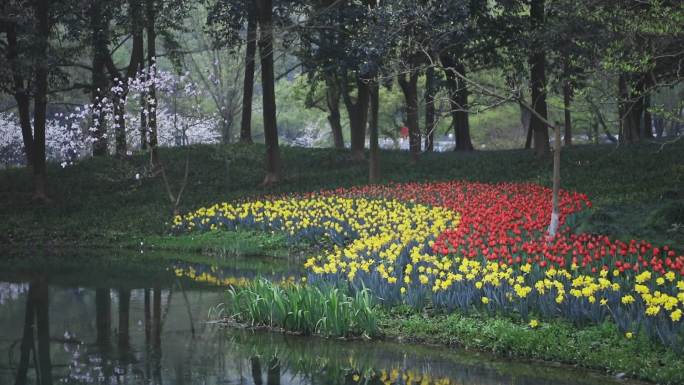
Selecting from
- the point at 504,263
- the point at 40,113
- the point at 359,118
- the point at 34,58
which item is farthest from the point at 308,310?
the point at 359,118

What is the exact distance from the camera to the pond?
977 centimetres

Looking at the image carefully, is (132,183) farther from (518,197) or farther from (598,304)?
(598,304)

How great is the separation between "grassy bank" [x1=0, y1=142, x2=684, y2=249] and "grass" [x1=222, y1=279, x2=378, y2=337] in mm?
6826

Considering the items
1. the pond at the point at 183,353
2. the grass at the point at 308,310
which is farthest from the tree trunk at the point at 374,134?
the grass at the point at 308,310

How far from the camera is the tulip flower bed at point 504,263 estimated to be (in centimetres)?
1073

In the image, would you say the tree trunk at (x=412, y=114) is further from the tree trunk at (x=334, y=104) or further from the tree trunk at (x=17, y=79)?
the tree trunk at (x=17, y=79)

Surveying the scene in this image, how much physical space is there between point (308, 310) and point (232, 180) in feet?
62.1

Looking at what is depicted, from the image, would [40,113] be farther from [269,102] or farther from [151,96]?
[269,102]

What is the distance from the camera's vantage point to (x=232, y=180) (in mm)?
30328

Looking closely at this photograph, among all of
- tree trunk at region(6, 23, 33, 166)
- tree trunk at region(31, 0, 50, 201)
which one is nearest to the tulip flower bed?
tree trunk at region(31, 0, 50, 201)

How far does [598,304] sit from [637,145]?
724 inches

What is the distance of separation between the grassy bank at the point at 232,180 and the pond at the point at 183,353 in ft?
22.8

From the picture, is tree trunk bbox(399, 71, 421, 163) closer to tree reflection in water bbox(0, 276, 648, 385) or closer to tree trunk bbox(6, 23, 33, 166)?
tree trunk bbox(6, 23, 33, 166)

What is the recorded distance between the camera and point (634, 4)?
18875 mm
